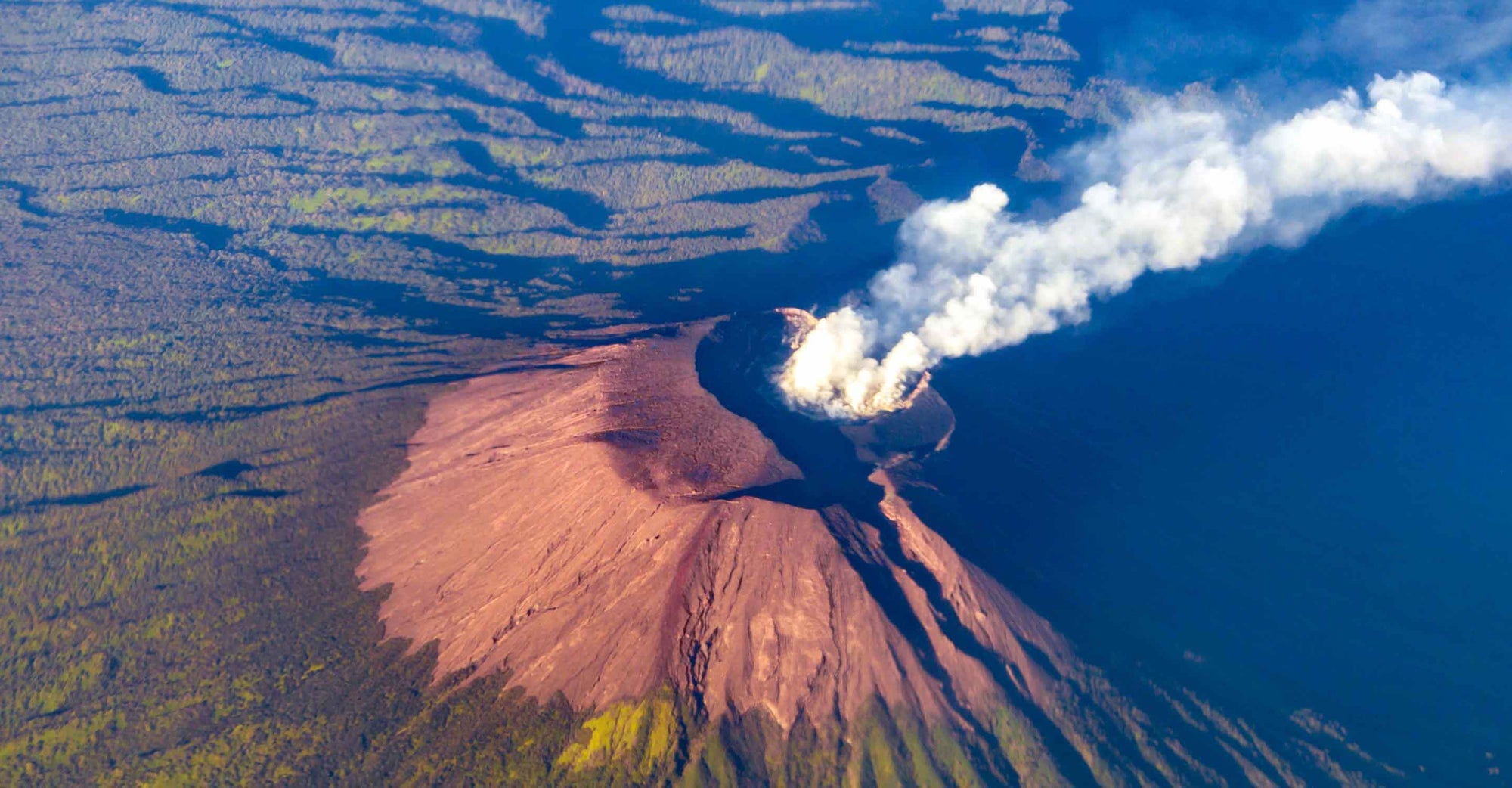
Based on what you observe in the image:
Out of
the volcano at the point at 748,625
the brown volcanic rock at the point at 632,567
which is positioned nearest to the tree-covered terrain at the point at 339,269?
the volcano at the point at 748,625

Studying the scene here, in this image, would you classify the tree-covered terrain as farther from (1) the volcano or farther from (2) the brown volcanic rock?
(2) the brown volcanic rock

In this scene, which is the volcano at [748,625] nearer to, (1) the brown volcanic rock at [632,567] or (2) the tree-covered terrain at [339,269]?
(1) the brown volcanic rock at [632,567]

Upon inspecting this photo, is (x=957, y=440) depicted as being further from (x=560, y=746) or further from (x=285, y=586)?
(x=285, y=586)

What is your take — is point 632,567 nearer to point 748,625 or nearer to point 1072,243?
point 748,625

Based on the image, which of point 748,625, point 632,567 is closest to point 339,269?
point 632,567

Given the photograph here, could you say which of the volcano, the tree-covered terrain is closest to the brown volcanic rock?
the volcano

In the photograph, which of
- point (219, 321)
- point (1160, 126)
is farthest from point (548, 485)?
point (1160, 126)
